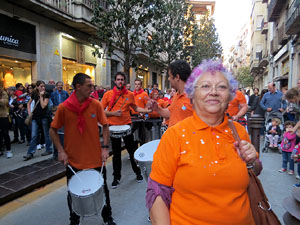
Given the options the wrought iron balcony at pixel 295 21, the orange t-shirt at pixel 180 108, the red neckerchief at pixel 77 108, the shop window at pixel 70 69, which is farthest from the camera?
the shop window at pixel 70 69

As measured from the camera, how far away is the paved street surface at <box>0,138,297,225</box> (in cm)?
333

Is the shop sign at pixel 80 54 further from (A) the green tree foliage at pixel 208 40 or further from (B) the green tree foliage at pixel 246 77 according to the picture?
(B) the green tree foliage at pixel 246 77

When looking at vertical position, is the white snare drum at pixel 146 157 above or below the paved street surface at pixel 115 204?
above

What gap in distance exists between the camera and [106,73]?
642 inches

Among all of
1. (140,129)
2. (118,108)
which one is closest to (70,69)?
(140,129)

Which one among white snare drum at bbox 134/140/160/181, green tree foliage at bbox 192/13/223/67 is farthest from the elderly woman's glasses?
green tree foliage at bbox 192/13/223/67

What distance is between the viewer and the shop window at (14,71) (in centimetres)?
980

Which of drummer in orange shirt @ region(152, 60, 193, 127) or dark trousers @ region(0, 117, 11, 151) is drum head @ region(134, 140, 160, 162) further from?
dark trousers @ region(0, 117, 11, 151)

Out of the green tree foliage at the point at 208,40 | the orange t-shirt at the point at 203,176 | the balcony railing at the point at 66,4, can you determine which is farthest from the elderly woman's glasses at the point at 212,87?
the green tree foliage at the point at 208,40

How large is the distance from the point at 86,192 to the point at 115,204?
1.39 m

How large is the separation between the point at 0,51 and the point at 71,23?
452 centimetres

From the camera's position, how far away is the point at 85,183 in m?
2.71

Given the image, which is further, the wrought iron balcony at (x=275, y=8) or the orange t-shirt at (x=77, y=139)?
the wrought iron balcony at (x=275, y=8)

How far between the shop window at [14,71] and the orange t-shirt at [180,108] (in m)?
9.62
